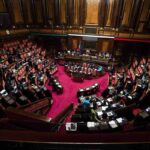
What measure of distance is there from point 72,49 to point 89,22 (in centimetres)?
336

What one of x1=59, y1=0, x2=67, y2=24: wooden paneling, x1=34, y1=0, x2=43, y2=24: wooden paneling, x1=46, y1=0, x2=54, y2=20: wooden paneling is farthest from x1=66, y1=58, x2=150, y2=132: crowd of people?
x1=34, y1=0, x2=43, y2=24: wooden paneling

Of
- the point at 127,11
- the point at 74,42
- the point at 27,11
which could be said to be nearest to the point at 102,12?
the point at 127,11

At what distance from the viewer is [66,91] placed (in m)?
9.36

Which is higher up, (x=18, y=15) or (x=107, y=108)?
(x=18, y=15)

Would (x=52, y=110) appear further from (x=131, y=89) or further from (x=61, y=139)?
(x=61, y=139)

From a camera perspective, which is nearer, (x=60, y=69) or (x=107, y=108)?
(x=107, y=108)

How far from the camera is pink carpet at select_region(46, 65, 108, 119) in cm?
748

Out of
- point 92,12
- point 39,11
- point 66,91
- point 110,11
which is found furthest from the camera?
point 39,11

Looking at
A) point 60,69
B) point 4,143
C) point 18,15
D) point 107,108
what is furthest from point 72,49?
point 4,143

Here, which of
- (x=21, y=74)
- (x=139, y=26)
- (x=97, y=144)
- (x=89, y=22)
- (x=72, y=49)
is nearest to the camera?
(x=97, y=144)

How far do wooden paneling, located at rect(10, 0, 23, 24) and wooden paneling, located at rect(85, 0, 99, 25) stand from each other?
6522 mm

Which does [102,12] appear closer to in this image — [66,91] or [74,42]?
[74,42]

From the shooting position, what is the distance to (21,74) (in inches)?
366

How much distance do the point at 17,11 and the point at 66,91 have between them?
917 centimetres
